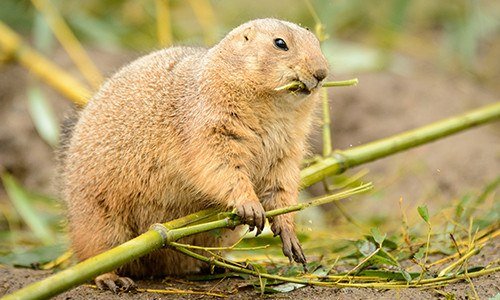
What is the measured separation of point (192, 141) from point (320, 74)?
0.67 metres

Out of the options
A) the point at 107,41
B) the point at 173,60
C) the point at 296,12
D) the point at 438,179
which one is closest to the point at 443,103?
the point at 438,179

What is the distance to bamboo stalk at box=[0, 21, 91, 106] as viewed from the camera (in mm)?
7094

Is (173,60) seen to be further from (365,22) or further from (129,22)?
(365,22)

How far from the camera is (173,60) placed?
14.0 feet

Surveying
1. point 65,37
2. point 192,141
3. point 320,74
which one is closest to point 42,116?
point 65,37

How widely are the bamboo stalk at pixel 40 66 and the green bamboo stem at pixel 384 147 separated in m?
3.07

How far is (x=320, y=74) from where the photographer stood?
3576 mm

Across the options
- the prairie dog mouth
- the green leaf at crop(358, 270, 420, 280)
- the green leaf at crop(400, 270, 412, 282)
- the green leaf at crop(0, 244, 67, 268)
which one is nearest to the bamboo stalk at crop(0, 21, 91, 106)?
the green leaf at crop(0, 244, 67, 268)

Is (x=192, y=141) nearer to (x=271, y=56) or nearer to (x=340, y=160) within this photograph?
(x=271, y=56)

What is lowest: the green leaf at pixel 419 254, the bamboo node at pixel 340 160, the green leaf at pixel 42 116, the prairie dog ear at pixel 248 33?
the green leaf at pixel 419 254

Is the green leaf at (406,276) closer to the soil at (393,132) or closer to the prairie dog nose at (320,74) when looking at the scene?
the prairie dog nose at (320,74)

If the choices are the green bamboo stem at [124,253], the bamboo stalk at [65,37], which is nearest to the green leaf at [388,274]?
the green bamboo stem at [124,253]

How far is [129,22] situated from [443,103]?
3296mm

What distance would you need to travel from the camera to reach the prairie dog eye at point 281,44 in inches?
146
